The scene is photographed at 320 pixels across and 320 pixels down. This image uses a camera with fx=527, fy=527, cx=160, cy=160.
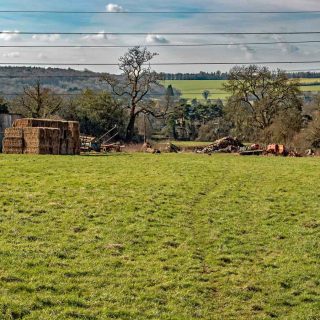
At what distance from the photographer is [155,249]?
13.0 m

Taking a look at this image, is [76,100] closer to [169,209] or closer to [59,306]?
[169,209]

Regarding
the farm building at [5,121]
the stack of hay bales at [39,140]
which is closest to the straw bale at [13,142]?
the stack of hay bales at [39,140]

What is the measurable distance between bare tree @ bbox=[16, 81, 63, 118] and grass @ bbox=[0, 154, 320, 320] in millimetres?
41139

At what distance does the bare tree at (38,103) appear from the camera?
62.6m

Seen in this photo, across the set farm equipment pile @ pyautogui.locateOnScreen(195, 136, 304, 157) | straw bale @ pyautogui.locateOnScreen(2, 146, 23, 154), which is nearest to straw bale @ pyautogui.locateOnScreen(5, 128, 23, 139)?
straw bale @ pyautogui.locateOnScreen(2, 146, 23, 154)

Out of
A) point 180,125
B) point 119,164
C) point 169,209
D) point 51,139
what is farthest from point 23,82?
point 169,209

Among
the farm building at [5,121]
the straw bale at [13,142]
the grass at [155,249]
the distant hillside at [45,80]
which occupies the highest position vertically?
the distant hillside at [45,80]

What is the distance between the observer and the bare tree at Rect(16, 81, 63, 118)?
6259 centimetres

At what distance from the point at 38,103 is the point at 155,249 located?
5216cm

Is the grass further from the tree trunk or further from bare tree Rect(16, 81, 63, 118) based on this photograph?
bare tree Rect(16, 81, 63, 118)

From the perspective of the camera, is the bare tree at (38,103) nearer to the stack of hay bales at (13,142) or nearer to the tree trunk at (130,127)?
the tree trunk at (130,127)

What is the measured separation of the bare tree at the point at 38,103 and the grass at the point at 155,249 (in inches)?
1620

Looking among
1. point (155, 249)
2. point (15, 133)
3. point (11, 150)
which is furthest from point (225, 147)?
point (155, 249)

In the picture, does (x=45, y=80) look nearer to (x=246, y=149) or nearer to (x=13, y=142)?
(x=246, y=149)
